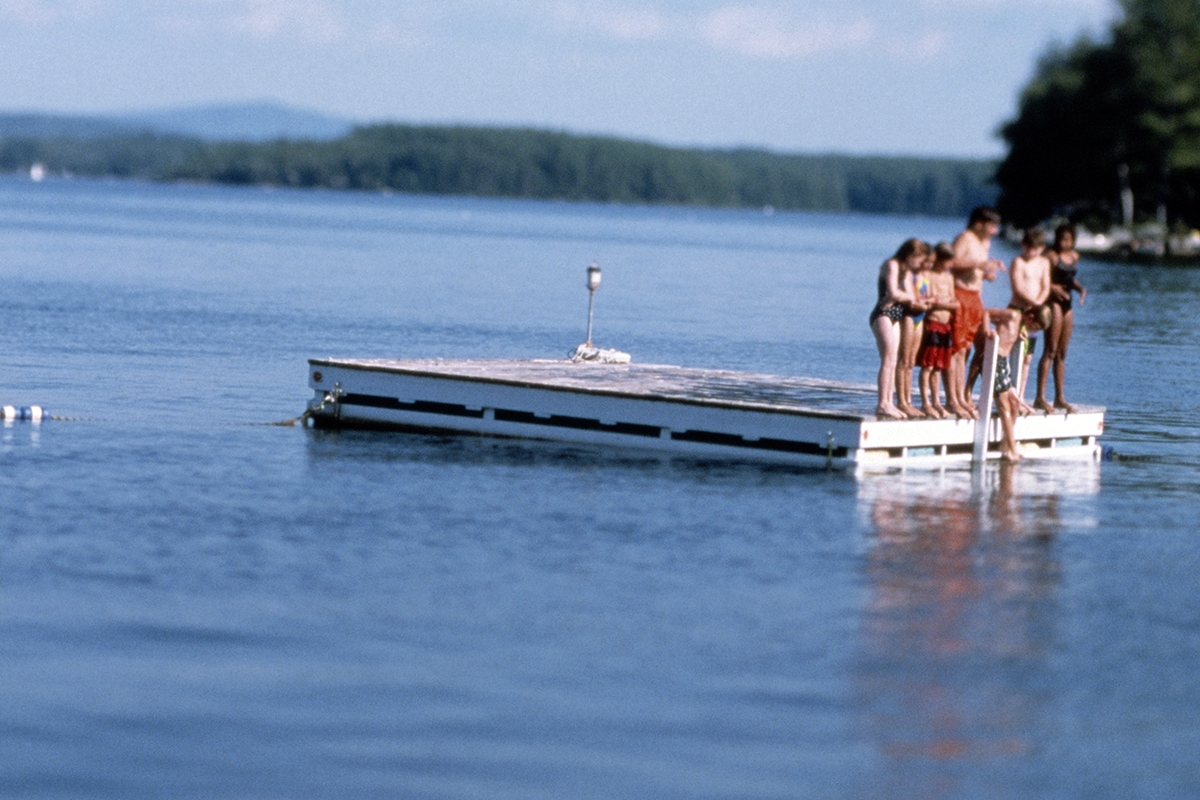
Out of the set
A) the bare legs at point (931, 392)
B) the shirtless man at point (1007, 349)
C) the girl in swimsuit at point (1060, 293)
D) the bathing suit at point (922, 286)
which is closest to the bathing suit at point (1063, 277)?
the girl in swimsuit at point (1060, 293)

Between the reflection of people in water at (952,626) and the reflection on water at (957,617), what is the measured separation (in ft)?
0.03

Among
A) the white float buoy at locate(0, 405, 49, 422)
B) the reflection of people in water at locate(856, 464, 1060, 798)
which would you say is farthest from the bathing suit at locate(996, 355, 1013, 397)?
the white float buoy at locate(0, 405, 49, 422)

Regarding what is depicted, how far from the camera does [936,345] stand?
1727 cm

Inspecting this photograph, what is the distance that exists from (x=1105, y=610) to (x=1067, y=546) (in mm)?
2128

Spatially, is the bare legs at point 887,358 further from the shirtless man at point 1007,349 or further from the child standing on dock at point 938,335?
the shirtless man at point 1007,349

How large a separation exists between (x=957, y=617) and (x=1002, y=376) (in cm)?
633

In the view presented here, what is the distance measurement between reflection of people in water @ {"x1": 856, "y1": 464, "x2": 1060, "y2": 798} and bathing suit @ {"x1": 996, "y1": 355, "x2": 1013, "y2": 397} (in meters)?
1.42

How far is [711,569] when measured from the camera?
12.7 m

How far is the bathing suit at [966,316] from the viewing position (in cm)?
1711

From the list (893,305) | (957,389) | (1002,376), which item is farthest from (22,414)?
(1002,376)

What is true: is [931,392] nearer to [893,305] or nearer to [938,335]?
[938,335]

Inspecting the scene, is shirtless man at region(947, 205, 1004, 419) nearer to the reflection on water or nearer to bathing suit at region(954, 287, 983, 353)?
bathing suit at region(954, 287, 983, 353)

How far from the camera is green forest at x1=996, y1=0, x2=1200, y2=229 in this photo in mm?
83875

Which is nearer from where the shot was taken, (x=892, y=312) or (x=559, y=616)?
(x=559, y=616)
